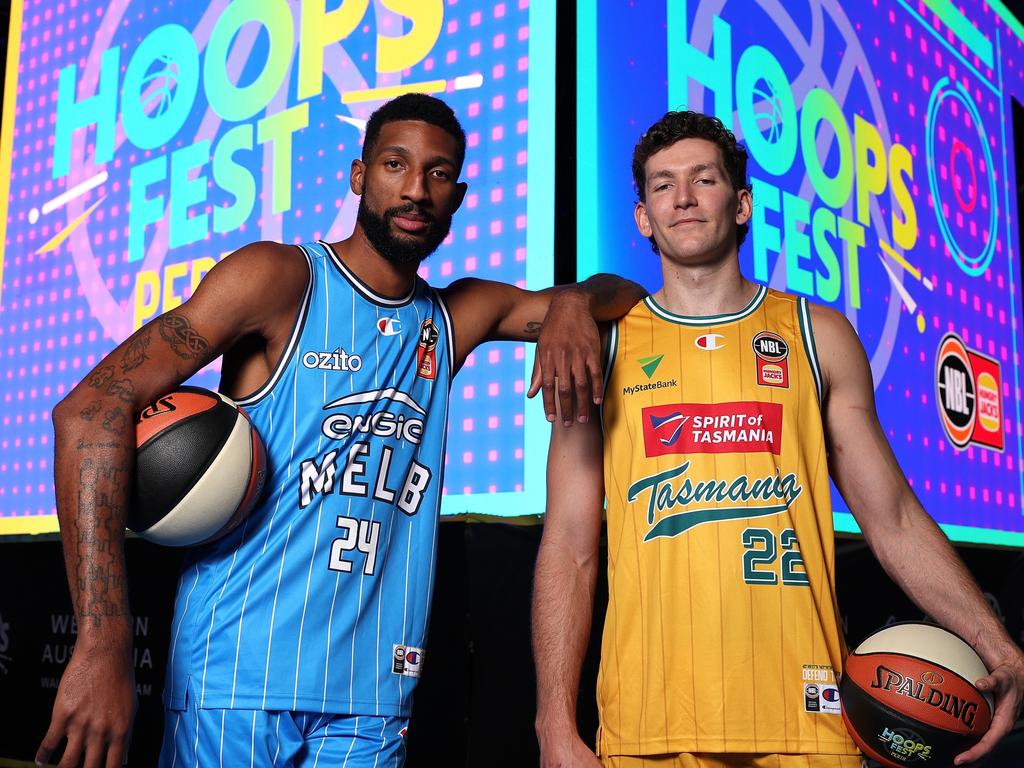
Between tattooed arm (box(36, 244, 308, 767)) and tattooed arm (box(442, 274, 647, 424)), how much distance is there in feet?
1.56

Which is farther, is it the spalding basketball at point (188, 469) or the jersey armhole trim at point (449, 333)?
the jersey armhole trim at point (449, 333)

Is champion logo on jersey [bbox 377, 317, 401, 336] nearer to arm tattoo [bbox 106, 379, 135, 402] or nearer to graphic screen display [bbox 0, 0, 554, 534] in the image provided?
arm tattoo [bbox 106, 379, 135, 402]

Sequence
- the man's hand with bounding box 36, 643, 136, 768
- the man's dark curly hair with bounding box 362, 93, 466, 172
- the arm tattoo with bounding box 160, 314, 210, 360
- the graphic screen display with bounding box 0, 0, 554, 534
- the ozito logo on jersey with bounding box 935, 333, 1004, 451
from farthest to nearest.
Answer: the ozito logo on jersey with bounding box 935, 333, 1004, 451 < the graphic screen display with bounding box 0, 0, 554, 534 < the man's dark curly hair with bounding box 362, 93, 466, 172 < the arm tattoo with bounding box 160, 314, 210, 360 < the man's hand with bounding box 36, 643, 136, 768

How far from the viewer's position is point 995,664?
75.9 inches

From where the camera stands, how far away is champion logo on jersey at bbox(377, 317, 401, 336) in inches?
89.1

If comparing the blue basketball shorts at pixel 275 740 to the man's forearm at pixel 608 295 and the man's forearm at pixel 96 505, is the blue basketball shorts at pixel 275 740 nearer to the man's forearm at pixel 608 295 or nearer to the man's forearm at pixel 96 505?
the man's forearm at pixel 96 505

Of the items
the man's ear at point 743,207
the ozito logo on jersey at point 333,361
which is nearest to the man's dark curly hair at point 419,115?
the ozito logo on jersey at point 333,361

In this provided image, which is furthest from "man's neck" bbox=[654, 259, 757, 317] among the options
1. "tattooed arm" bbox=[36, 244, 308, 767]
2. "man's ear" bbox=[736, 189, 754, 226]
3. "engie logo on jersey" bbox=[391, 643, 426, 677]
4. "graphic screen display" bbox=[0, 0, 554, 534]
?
"graphic screen display" bbox=[0, 0, 554, 534]

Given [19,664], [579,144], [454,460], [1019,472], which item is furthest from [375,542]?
[1019,472]

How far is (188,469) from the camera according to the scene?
6.24 feet

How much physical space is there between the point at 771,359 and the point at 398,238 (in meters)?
0.85

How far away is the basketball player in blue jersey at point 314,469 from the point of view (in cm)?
191

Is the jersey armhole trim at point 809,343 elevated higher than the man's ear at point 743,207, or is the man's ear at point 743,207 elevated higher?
the man's ear at point 743,207

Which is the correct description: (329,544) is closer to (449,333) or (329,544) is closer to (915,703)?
(449,333)
